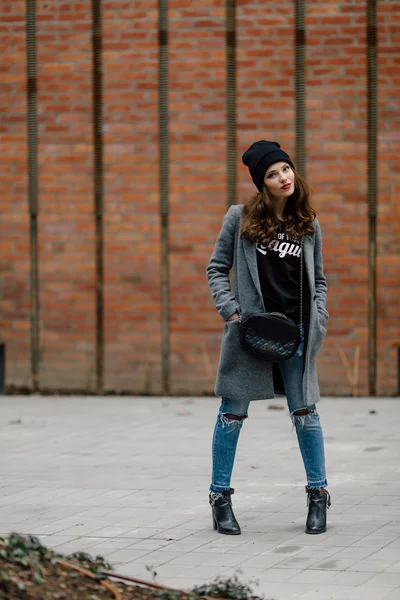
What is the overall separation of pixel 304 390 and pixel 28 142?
6.29 meters

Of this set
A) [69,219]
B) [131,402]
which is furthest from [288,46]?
[131,402]

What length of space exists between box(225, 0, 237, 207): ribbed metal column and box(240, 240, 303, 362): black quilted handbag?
5503mm

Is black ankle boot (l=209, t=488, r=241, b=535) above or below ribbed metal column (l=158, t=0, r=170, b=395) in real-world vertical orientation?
below

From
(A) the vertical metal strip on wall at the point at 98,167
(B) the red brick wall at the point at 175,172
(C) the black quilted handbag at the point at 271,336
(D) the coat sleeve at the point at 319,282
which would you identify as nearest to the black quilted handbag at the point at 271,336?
(C) the black quilted handbag at the point at 271,336

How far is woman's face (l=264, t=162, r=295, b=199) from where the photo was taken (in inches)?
241

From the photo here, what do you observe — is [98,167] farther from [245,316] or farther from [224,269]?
[245,316]

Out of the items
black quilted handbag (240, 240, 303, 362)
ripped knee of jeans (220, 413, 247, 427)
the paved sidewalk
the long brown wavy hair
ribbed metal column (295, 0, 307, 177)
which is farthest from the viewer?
ribbed metal column (295, 0, 307, 177)

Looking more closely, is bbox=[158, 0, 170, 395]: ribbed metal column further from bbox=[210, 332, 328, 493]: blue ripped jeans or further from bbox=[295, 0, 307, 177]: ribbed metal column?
bbox=[210, 332, 328, 493]: blue ripped jeans

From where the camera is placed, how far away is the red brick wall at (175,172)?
11281mm

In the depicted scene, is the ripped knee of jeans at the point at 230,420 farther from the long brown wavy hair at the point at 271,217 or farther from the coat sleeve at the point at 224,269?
the long brown wavy hair at the point at 271,217

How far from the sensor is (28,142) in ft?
38.6

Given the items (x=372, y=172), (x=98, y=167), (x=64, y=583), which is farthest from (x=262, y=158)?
(x=98, y=167)

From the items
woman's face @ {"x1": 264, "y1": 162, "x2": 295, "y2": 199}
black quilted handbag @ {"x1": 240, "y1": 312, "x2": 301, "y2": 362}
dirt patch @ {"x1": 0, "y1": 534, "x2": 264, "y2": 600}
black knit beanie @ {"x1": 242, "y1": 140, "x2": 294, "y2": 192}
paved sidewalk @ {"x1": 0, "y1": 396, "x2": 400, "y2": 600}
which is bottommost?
paved sidewalk @ {"x1": 0, "y1": 396, "x2": 400, "y2": 600}

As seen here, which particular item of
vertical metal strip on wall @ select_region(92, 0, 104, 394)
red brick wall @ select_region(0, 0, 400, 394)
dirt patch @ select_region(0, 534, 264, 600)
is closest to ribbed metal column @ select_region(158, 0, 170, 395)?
red brick wall @ select_region(0, 0, 400, 394)
